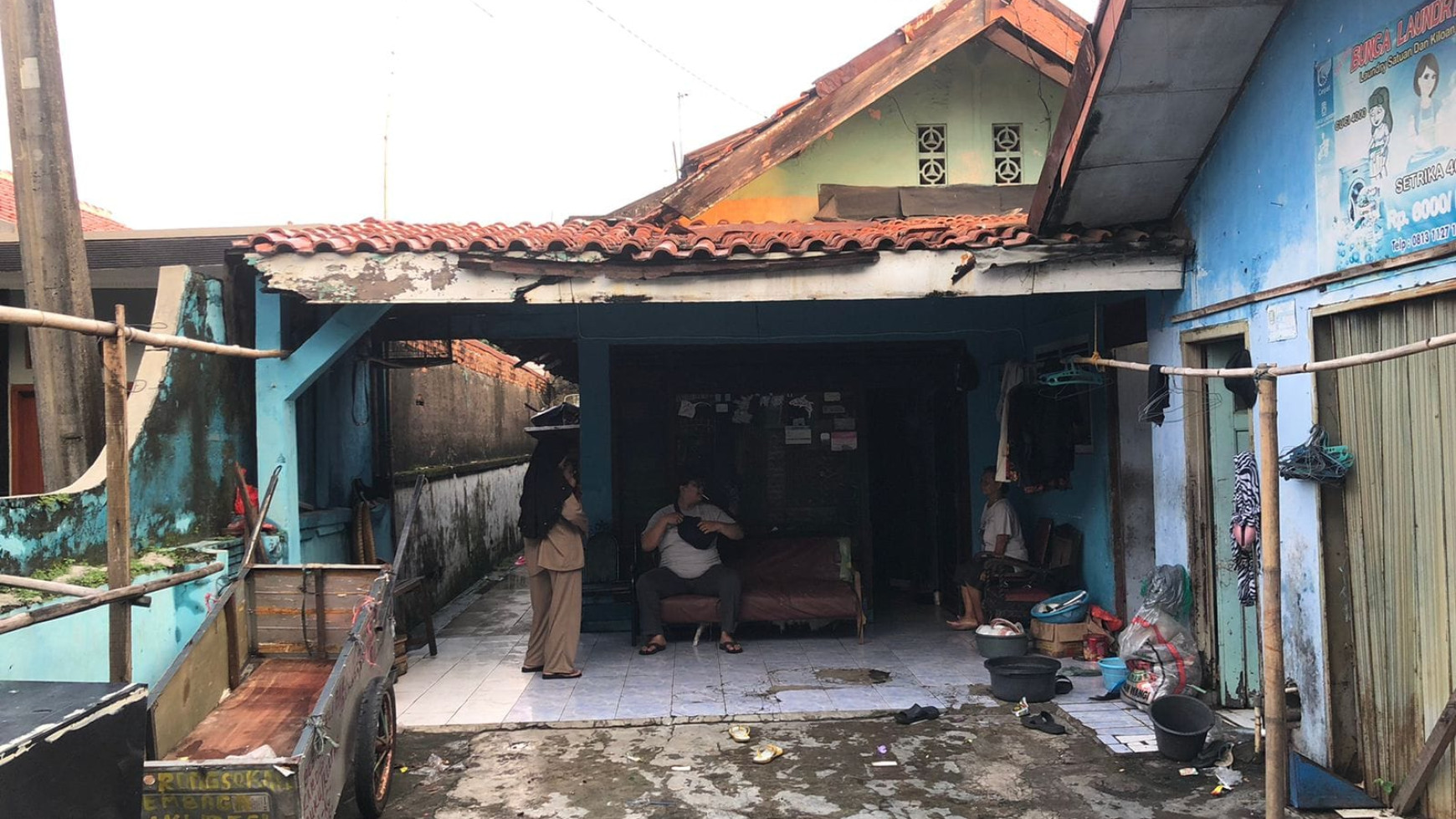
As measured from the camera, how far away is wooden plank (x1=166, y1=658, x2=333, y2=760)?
4.64 metres

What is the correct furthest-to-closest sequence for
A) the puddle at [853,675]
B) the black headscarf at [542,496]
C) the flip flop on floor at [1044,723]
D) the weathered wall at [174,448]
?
the black headscarf at [542,496] < the puddle at [853,675] < the flip flop on floor at [1044,723] < the weathered wall at [174,448]

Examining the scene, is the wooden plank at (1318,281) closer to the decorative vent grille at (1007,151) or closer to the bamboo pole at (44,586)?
the decorative vent grille at (1007,151)

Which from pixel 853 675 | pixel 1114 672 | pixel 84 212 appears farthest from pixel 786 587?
pixel 84 212

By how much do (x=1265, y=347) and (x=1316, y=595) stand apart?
54.9 inches

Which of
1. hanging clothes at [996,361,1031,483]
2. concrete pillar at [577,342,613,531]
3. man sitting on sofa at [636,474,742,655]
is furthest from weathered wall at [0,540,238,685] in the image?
hanging clothes at [996,361,1031,483]

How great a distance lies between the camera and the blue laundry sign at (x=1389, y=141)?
4.32 meters

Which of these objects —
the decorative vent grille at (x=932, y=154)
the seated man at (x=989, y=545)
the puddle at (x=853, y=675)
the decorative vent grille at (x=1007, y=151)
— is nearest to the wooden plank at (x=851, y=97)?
the decorative vent grille at (x=932, y=154)

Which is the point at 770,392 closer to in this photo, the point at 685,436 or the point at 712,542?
the point at 685,436

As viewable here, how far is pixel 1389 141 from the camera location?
4.62m

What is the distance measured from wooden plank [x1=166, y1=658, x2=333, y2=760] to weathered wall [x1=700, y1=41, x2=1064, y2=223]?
5.83 meters

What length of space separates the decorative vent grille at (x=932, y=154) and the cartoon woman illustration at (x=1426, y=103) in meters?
5.41

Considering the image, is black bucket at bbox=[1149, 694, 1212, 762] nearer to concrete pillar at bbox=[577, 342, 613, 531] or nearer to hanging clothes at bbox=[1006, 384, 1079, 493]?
hanging clothes at bbox=[1006, 384, 1079, 493]

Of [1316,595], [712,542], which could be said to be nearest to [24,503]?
[712,542]

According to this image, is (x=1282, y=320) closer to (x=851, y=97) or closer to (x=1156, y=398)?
(x=1156, y=398)
